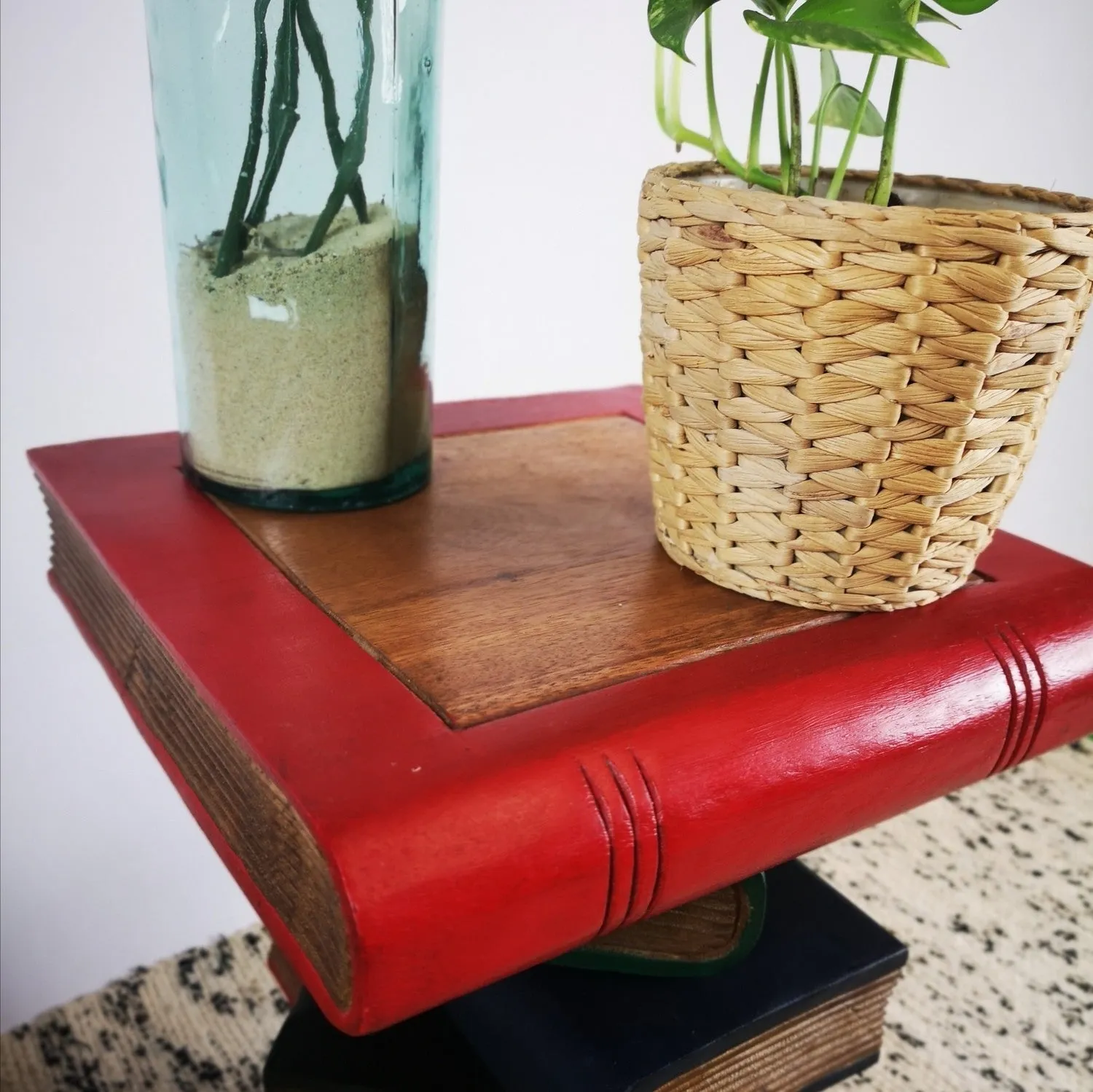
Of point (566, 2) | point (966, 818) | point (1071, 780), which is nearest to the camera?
point (566, 2)

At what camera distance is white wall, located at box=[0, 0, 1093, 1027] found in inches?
31.4

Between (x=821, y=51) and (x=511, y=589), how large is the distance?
0.95 ft

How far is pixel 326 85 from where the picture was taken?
1.68 ft

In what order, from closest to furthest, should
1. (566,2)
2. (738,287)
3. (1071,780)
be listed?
(738,287) → (566,2) → (1071,780)

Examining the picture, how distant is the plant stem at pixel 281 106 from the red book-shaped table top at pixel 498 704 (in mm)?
171

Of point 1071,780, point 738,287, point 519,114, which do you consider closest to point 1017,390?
point 738,287

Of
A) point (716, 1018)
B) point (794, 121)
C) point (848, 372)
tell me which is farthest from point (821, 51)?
point (716, 1018)

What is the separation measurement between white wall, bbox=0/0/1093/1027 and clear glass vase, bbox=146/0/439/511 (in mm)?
297

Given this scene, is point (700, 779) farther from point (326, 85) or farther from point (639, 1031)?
point (326, 85)

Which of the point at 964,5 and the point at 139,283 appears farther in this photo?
the point at 139,283

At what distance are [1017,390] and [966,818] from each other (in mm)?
1059

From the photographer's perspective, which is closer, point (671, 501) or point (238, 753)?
point (238, 753)

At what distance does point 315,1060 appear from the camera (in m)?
0.59

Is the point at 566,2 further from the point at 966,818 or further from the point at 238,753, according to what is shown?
the point at 966,818
